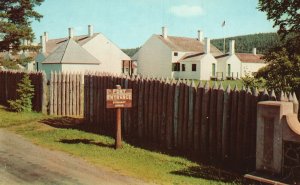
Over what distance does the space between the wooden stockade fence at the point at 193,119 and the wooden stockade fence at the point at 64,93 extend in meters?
3.66

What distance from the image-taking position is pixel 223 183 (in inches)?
301

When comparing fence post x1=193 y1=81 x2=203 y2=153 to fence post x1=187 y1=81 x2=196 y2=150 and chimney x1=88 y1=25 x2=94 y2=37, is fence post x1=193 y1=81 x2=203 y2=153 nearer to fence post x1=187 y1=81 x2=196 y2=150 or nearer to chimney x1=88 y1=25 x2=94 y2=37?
fence post x1=187 y1=81 x2=196 y2=150

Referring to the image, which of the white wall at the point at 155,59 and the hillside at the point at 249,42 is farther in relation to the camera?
the hillside at the point at 249,42

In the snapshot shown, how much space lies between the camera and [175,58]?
59281 mm

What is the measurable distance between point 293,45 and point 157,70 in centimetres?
4819

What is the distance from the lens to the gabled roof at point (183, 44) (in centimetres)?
6028

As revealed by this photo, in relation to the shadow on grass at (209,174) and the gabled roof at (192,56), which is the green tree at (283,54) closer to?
the shadow on grass at (209,174)

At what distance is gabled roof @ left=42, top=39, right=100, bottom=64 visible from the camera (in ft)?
139

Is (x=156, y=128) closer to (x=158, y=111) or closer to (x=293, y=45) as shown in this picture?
(x=158, y=111)

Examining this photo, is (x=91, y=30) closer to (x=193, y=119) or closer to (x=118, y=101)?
(x=118, y=101)

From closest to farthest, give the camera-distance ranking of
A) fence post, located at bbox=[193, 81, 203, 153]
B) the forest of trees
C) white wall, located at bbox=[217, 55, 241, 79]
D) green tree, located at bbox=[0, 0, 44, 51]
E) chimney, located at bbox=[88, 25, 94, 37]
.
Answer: fence post, located at bbox=[193, 81, 203, 153]
green tree, located at bbox=[0, 0, 44, 51]
chimney, located at bbox=[88, 25, 94, 37]
white wall, located at bbox=[217, 55, 241, 79]
the forest of trees

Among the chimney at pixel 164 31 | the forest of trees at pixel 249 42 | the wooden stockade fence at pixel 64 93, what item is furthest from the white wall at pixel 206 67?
the forest of trees at pixel 249 42

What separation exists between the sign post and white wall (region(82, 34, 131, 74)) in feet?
152

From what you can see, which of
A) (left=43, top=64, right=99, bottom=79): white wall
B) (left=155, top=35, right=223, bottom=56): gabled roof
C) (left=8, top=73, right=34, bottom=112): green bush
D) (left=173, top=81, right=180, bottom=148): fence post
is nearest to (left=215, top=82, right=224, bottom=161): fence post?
(left=173, top=81, right=180, bottom=148): fence post
